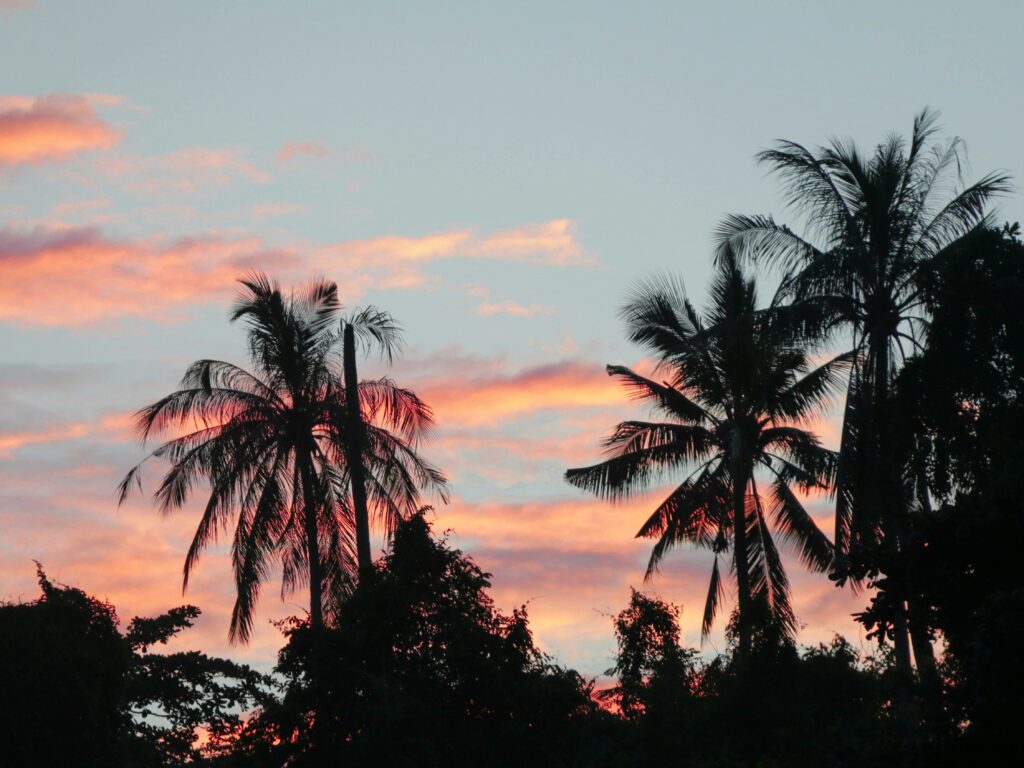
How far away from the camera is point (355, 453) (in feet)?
111

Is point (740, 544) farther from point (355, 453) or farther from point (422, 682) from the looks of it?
point (422, 682)

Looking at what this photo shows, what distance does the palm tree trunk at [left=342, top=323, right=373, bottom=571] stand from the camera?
3338 centimetres

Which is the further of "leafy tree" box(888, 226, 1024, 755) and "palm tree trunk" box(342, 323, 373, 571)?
"palm tree trunk" box(342, 323, 373, 571)

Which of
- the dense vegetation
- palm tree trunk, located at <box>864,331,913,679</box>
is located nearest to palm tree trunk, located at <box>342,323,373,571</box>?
the dense vegetation

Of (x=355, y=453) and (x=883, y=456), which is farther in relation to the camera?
(x=355, y=453)

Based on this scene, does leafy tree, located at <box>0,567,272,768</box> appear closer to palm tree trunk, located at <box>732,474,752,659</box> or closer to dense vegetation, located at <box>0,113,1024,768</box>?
dense vegetation, located at <box>0,113,1024,768</box>

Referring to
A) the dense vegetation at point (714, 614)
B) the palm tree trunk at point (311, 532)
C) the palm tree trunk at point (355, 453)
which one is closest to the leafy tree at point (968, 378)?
the dense vegetation at point (714, 614)

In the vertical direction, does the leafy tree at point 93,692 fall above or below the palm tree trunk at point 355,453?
below

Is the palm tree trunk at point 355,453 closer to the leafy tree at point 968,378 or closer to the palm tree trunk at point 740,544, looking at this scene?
the palm tree trunk at point 740,544

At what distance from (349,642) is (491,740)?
9.54ft

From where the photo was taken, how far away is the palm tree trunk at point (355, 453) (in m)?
33.4

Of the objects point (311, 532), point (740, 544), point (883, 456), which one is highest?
point (311, 532)

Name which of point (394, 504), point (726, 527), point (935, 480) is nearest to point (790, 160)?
point (935, 480)

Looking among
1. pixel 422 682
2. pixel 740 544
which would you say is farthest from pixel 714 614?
pixel 422 682
